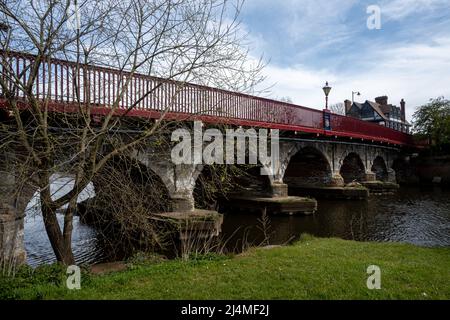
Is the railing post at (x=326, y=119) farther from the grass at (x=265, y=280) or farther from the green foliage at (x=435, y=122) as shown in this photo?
the green foliage at (x=435, y=122)

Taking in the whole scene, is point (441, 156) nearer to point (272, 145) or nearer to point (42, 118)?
point (272, 145)

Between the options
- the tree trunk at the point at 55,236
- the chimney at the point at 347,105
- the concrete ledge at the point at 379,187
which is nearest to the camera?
the tree trunk at the point at 55,236

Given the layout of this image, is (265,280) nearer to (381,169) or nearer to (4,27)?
(4,27)

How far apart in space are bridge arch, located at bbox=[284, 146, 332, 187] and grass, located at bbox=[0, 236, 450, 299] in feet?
61.2

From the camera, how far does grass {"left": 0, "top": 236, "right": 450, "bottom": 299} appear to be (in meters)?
4.76

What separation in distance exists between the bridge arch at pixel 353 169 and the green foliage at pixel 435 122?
16.4 metres

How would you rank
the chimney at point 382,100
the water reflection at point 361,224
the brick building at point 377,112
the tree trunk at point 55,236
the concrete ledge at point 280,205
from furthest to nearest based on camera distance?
the chimney at point 382,100, the brick building at point 377,112, the concrete ledge at point 280,205, the water reflection at point 361,224, the tree trunk at point 55,236

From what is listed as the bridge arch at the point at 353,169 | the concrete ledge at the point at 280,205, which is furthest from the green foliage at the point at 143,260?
the bridge arch at the point at 353,169

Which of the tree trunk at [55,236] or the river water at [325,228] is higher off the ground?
the tree trunk at [55,236]

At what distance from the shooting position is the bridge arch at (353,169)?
31031mm

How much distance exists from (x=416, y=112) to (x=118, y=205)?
4638 cm

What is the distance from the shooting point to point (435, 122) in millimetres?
42094

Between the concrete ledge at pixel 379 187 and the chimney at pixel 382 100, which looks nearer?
the concrete ledge at pixel 379 187

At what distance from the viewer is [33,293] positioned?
4.92m
